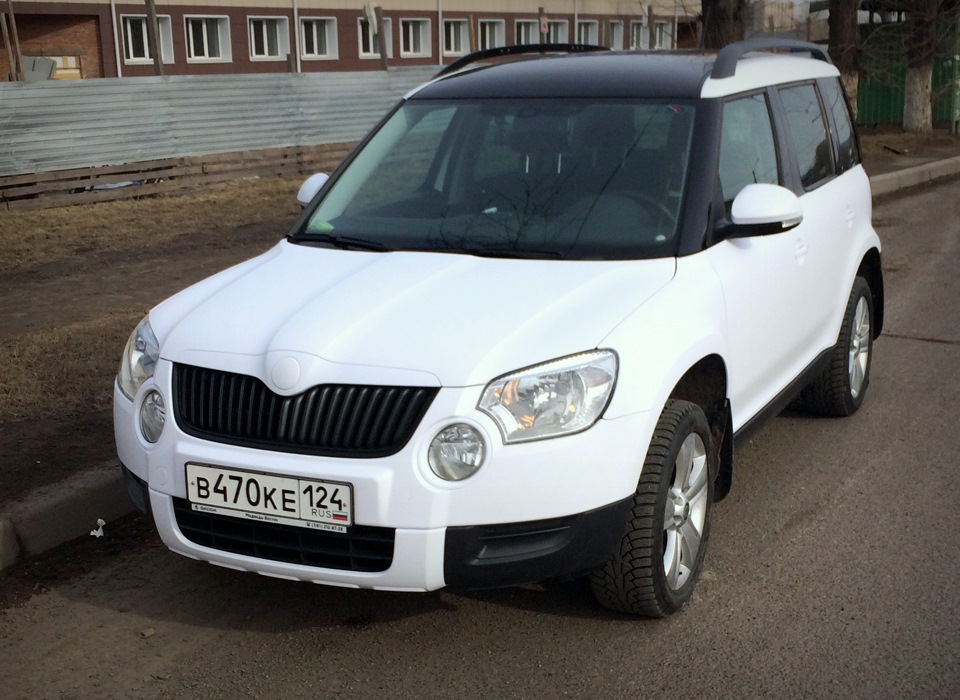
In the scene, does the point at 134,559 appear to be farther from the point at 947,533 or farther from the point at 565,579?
the point at 947,533

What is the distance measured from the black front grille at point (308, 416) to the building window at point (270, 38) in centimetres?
4026

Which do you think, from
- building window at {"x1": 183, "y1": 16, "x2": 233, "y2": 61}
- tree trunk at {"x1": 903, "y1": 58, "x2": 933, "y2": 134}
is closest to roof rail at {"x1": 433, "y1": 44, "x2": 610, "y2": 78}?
tree trunk at {"x1": 903, "y1": 58, "x2": 933, "y2": 134}

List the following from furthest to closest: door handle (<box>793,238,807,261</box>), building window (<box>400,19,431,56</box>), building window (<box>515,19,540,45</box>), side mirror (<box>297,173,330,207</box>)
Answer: building window (<box>515,19,540,45</box>)
building window (<box>400,19,431,56</box>)
side mirror (<box>297,173,330,207</box>)
door handle (<box>793,238,807,261</box>)

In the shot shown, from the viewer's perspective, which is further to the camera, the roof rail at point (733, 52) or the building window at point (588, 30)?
the building window at point (588, 30)

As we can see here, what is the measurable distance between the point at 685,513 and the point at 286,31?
41118 millimetres

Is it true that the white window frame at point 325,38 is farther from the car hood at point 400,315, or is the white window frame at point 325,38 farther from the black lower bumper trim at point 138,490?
the black lower bumper trim at point 138,490

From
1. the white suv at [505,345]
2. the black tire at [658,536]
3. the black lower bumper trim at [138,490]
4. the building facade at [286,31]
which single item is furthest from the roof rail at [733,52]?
the building facade at [286,31]

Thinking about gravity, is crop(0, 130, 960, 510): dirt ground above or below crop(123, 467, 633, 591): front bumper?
below

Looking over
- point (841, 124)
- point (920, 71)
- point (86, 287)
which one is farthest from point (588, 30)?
point (841, 124)

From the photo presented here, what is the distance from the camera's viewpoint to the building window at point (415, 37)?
4669cm

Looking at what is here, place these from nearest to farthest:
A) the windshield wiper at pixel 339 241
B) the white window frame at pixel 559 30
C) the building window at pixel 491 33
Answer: the windshield wiper at pixel 339 241
the building window at pixel 491 33
the white window frame at pixel 559 30

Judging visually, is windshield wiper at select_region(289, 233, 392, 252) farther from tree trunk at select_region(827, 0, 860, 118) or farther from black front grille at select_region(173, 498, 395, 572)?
tree trunk at select_region(827, 0, 860, 118)

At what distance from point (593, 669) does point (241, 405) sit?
1.31 m

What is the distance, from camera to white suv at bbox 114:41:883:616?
11.3 ft
